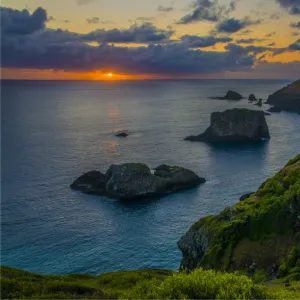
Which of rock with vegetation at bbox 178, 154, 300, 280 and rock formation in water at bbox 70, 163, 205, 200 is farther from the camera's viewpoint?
rock formation in water at bbox 70, 163, 205, 200

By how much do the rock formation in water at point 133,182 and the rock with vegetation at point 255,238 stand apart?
2044 inches

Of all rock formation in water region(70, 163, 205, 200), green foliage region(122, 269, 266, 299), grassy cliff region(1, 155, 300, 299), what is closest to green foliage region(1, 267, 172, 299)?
grassy cliff region(1, 155, 300, 299)

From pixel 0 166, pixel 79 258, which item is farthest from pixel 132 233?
pixel 0 166

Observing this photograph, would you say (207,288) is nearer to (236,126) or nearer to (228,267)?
(228,267)

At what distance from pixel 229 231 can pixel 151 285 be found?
2288 cm

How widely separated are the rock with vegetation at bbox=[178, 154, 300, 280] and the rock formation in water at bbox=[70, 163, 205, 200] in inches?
2044

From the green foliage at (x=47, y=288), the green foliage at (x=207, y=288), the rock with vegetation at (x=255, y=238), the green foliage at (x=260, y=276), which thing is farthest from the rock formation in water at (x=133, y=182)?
the green foliage at (x=207, y=288)

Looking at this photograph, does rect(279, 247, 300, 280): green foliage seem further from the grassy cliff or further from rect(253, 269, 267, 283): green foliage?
rect(253, 269, 267, 283): green foliage

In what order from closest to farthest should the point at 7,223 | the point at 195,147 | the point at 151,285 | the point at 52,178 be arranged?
the point at 151,285 < the point at 7,223 < the point at 52,178 < the point at 195,147

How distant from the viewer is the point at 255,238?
162 ft

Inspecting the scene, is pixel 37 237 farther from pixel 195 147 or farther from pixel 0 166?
pixel 195 147

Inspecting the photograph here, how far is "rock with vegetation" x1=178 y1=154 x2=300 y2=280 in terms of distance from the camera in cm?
4534

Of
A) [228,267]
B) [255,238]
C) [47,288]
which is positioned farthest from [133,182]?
[47,288]

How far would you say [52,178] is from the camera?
123 m
